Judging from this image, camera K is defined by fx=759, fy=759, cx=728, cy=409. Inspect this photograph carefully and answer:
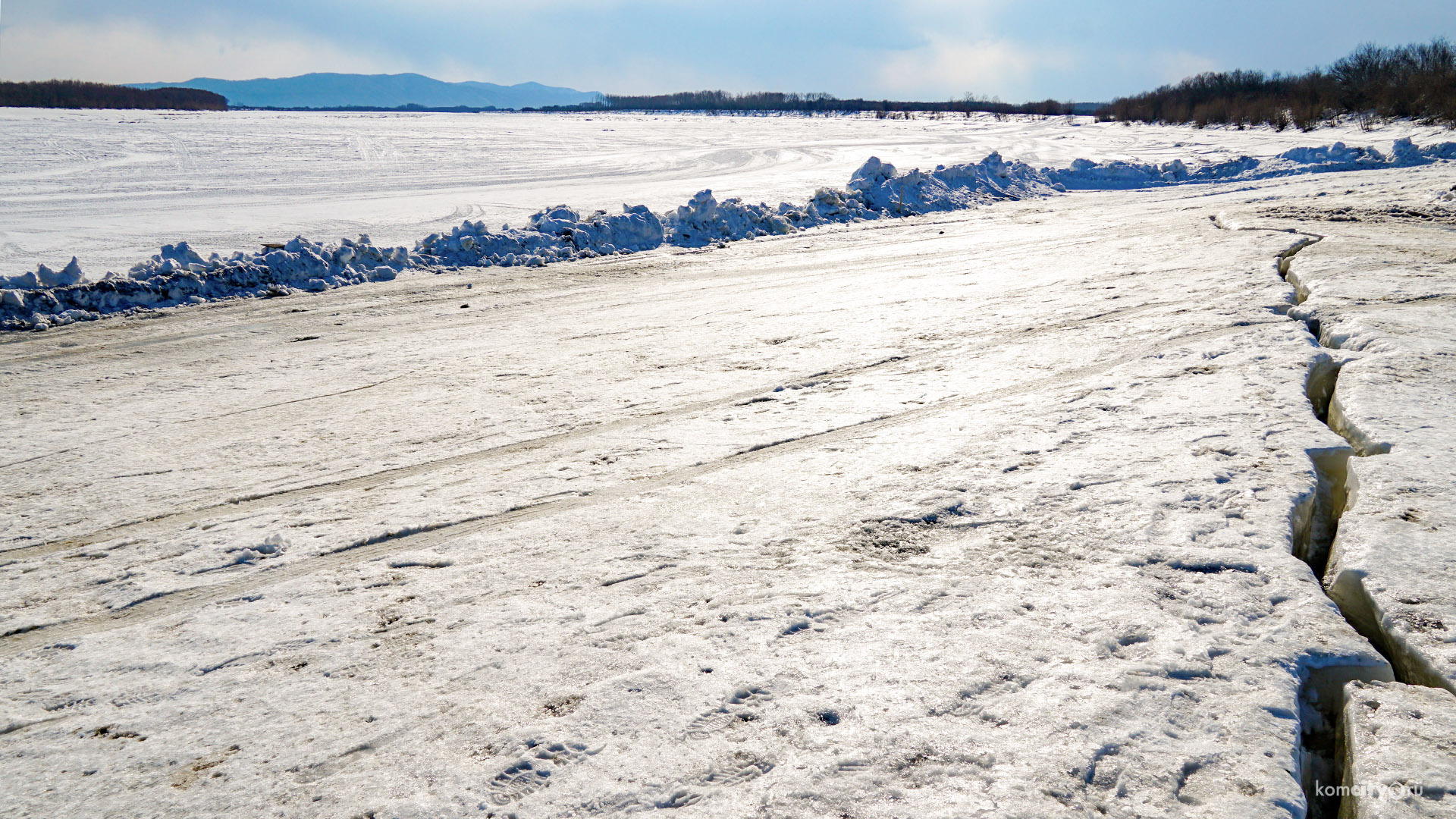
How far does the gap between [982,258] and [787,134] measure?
87.7 feet

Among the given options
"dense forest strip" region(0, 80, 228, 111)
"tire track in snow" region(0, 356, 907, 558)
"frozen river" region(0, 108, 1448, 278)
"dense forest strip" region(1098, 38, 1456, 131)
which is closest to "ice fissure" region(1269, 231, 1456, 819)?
"tire track in snow" region(0, 356, 907, 558)

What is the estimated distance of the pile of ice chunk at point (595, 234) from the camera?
6.73 m

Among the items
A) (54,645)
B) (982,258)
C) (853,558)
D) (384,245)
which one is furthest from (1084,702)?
(384,245)

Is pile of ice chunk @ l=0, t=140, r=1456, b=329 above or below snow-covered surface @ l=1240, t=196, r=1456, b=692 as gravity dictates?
above

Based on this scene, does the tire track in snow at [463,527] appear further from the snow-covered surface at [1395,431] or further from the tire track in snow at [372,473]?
the snow-covered surface at [1395,431]

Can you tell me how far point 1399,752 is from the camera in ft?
6.14

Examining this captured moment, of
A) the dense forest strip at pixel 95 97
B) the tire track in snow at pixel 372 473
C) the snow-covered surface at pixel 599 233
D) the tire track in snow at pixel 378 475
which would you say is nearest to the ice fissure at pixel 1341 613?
the tire track in snow at pixel 372 473

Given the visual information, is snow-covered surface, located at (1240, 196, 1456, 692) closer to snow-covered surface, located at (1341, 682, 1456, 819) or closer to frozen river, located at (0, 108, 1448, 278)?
snow-covered surface, located at (1341, 682, 1456, 819)

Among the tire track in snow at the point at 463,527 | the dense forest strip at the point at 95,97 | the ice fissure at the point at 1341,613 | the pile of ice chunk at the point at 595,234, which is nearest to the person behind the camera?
the ice fissure at the point at 1341,613

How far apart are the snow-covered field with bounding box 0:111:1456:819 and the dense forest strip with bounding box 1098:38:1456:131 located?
1018 inches

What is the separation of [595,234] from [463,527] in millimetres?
7100

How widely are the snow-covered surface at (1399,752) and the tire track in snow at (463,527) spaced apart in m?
2.32

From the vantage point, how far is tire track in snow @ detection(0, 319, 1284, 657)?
8.84 feet

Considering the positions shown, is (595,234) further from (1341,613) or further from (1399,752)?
(1399,752)
